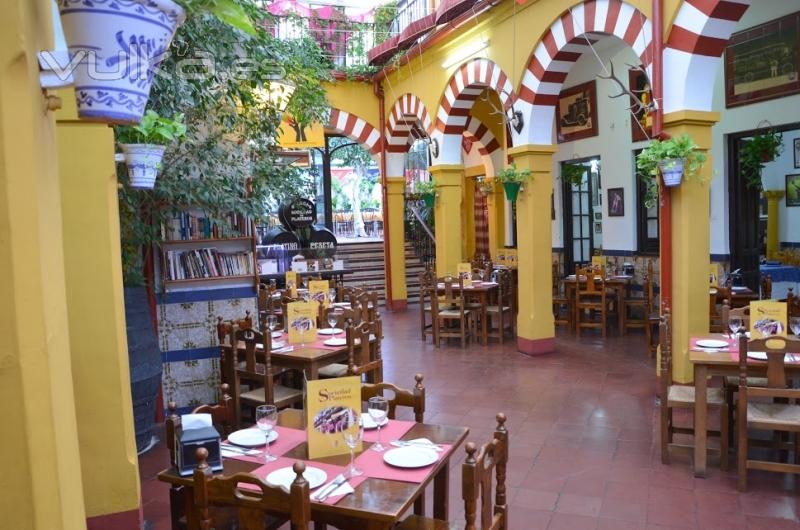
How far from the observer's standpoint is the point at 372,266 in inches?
569

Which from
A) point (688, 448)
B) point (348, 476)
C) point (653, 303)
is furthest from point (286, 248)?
point (348, 476)

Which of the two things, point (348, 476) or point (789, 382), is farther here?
point (789, 382)

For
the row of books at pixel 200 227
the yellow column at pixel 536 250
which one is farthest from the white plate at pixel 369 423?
the yellow column at pixel 536 250

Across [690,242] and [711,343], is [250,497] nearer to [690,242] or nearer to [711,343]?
[711,343]

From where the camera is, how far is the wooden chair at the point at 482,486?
209cm

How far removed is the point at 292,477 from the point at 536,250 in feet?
18.9

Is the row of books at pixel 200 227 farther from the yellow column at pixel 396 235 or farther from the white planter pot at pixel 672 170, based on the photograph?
the yellow column at pixel 396 235

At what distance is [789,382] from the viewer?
14.7 ft

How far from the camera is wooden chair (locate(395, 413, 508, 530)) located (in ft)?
→ 6.86

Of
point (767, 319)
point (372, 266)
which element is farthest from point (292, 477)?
point (372, 266)

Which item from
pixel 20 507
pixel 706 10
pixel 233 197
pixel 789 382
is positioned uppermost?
pixel 706 10

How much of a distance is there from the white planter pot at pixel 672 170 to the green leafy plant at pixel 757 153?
3.34 m

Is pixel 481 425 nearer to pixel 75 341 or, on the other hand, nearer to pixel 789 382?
pixel 789 382

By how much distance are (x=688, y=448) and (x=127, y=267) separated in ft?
13.8
